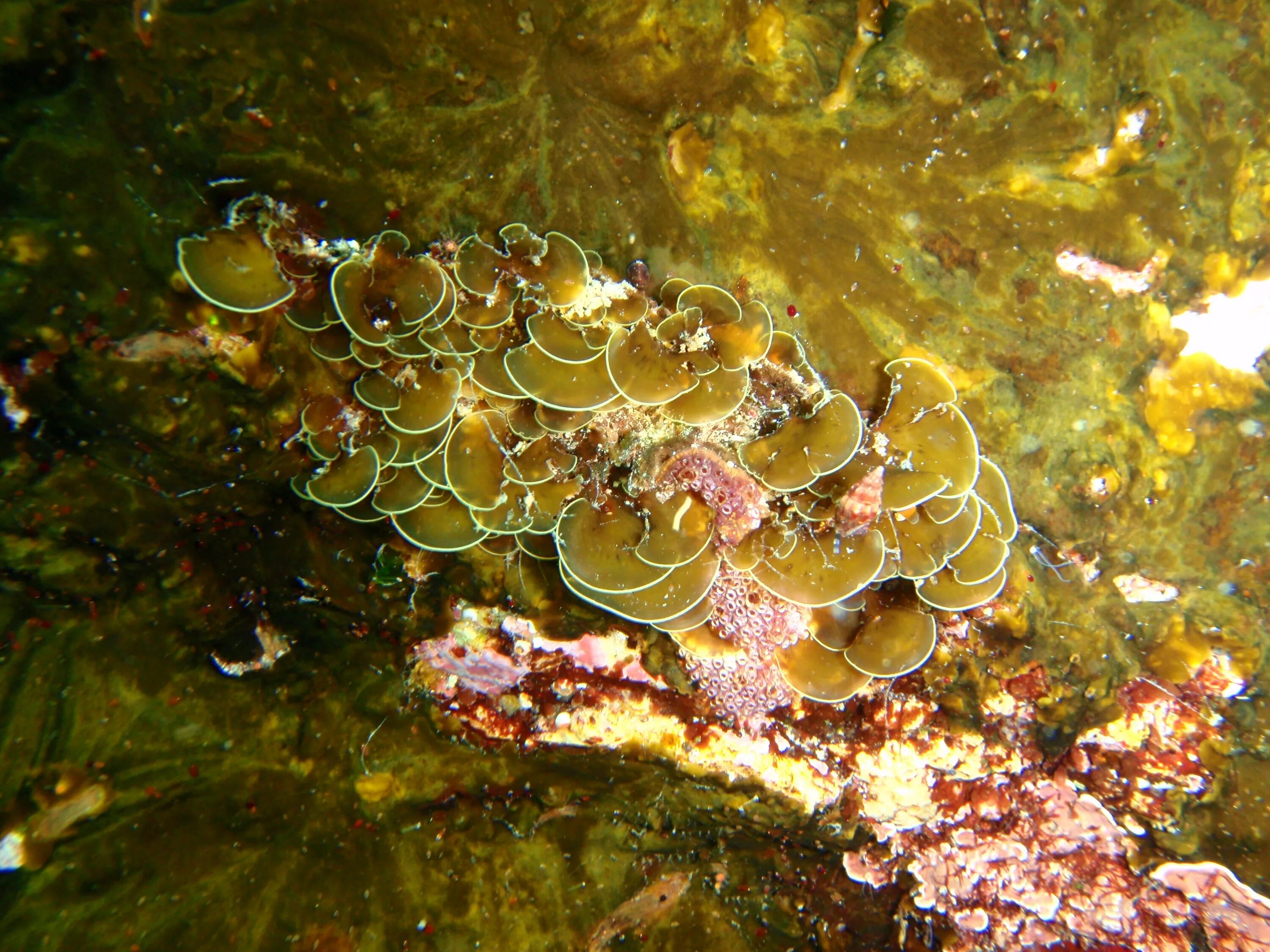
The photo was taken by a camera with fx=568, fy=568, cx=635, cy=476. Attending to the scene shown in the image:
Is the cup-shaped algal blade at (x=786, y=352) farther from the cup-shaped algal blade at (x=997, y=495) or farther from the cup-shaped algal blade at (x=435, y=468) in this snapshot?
the cup-shaped algal blade at (x=435, y=468)

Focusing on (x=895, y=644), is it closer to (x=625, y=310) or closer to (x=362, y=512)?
(x=625, y=310)

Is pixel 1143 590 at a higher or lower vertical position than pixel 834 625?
higher

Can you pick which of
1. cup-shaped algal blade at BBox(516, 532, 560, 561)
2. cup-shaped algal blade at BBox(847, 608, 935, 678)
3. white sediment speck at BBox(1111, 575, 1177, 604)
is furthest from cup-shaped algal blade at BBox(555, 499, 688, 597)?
white sediment speck at BBox(1111, 575, 1177, 604)

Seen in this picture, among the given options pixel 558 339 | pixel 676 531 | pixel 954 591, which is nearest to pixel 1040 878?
pixel 954 591

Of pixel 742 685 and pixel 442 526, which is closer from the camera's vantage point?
pixel 442 526

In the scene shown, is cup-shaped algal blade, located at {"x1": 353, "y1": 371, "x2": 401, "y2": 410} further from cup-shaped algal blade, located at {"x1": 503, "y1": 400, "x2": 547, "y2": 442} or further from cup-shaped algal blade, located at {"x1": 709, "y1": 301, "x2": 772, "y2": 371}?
cup-shaped algal blade, located at {"x1": 709, "y1": 301, "x2": 772, "y2": 371}

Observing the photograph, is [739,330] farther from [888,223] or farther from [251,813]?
[251,813]

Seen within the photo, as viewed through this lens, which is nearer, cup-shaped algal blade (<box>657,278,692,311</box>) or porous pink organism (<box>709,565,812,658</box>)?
cup-shaped algal blade (<box>657,278,692,311</box>)

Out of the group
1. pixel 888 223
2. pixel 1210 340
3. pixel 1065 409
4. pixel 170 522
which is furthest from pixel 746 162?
pixel 170 522
